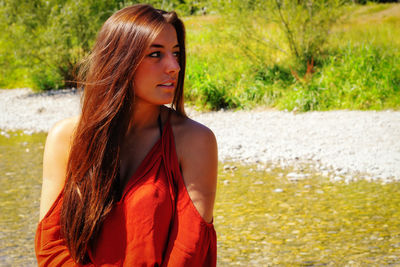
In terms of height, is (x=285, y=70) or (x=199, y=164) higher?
(x=199, y=164)

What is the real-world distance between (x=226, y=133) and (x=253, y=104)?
6.91 ft

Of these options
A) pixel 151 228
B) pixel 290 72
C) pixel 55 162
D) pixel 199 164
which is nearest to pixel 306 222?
pixel 199 164

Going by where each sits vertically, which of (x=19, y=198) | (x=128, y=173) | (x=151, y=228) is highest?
(x=128, y=173)

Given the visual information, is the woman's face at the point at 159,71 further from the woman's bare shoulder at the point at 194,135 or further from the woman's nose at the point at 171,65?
the woman's bare shoulder at the point at 194,135

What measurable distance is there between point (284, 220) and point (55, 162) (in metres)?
3.10

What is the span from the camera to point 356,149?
23.2 feet

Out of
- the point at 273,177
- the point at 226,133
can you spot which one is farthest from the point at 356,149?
the point at 226,133

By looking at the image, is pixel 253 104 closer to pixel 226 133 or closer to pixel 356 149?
pixel 226 133

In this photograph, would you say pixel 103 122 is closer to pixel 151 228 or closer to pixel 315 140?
pixel 151 228

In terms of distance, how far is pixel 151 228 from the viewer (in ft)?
6.16

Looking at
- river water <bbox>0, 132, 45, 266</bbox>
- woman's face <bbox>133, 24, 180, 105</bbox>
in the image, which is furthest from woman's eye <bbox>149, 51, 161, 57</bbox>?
river water <bbox>0, 132, 45, 266</bbox>

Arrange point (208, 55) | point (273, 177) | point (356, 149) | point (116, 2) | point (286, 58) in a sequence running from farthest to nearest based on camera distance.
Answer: point (116, 2), point (208, 55), point (286, 58), point (356, 149), point (273, 177)

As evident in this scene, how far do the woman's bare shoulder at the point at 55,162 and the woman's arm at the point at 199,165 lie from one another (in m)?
0.50

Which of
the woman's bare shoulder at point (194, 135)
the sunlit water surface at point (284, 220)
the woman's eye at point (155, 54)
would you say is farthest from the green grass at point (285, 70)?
the woman's eye at point (155, 54)
